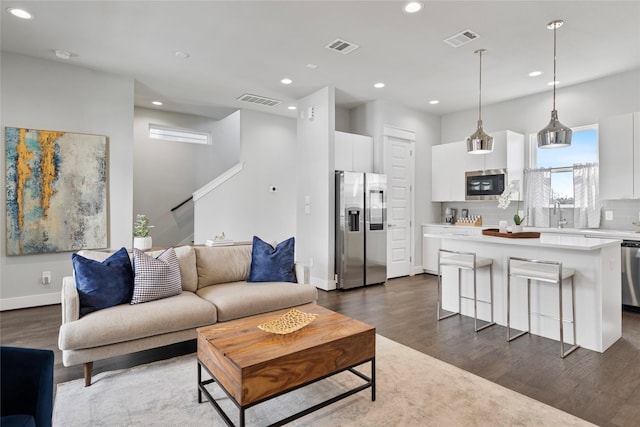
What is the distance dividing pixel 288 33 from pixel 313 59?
0.70 meters

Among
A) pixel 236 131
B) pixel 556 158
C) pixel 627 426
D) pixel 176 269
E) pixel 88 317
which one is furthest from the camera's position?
pixel 236 131

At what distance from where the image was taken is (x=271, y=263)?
3529mm

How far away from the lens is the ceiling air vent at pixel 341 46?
12.4 feet

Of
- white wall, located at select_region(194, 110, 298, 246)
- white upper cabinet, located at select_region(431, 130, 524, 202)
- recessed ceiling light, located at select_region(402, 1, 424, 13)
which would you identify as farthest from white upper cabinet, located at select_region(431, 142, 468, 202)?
recessed ceiling light, located at select_region(402, 1, 424, 13)

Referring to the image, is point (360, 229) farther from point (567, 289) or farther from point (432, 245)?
point (567, 289)

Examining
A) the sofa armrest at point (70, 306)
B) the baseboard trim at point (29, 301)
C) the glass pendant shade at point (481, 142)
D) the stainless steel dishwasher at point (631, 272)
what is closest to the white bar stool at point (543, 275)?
the glass pendant shade at point (481, 142)

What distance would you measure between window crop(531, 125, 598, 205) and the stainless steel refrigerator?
8.23ft

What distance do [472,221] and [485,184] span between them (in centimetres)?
72

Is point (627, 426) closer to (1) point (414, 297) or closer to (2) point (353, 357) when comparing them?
(2) point (353, 357)

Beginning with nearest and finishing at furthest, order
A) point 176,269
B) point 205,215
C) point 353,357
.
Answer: point 353,357, point 176,269, point 205,215

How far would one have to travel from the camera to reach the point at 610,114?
473 centimetres

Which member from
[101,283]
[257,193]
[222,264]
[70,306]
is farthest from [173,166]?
[70,306]

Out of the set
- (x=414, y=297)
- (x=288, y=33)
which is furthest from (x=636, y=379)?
(x=288, y=33)

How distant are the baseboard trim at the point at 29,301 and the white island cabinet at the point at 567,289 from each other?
494cm
